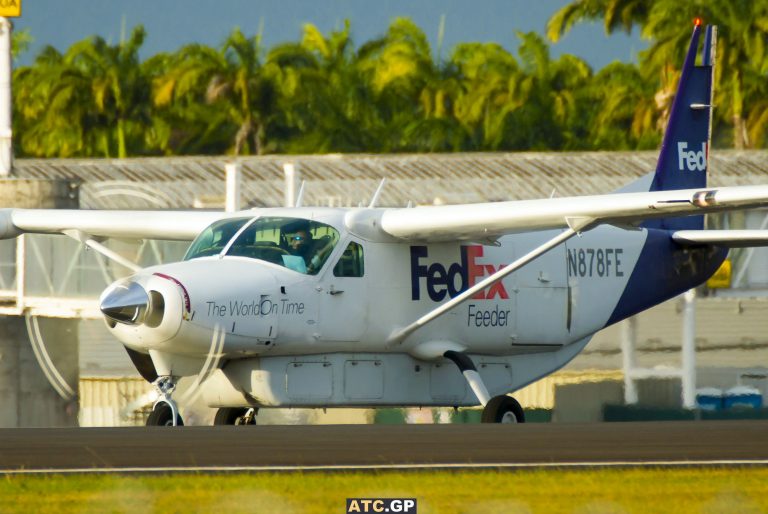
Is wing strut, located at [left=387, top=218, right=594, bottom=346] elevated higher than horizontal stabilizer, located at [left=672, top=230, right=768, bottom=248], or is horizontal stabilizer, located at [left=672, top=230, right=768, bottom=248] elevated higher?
horizontal stabilizer, located at [left=672, top=230, right=768, bottom=248]

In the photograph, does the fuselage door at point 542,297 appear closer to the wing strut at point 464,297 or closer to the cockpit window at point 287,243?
the wing strut at point 464,297

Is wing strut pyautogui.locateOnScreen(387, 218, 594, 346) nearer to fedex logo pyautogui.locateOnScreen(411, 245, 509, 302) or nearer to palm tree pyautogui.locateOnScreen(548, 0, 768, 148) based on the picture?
fedex logo pyautogui.locateOnScreen(411, 245, 509, 302)

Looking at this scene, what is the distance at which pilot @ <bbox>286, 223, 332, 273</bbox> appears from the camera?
16.3 m

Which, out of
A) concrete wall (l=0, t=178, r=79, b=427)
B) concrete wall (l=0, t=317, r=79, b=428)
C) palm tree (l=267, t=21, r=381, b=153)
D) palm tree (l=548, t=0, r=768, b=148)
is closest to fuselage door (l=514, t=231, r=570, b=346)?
concrete wall (l=0, t=178, r=79, b=427)

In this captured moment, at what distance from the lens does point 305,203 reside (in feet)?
96.7

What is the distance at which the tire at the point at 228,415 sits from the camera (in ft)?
56.7

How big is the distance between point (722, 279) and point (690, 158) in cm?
481

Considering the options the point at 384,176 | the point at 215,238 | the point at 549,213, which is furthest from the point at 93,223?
the point at 384,176

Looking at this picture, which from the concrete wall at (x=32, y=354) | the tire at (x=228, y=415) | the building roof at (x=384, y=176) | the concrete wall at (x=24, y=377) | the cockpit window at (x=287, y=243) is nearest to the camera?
the cockpit window at (x=287, y=243)

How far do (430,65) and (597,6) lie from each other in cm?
1441

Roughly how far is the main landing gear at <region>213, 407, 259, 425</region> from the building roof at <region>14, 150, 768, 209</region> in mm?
11628

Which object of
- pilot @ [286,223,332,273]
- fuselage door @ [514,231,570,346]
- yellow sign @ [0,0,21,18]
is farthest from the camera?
yellow sign @ [0,0,21,18]

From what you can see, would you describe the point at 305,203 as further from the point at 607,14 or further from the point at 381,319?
the point at 607,14

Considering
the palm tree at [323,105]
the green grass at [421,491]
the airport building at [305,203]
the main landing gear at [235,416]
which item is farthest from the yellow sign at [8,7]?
the palm tree at [323,105]
